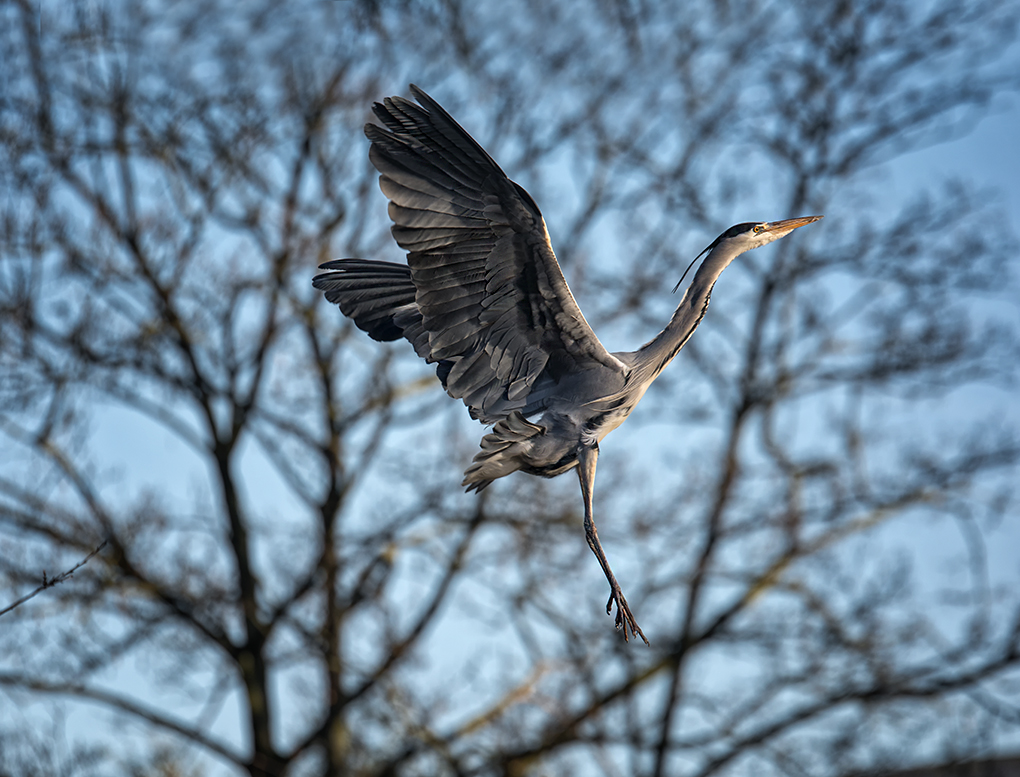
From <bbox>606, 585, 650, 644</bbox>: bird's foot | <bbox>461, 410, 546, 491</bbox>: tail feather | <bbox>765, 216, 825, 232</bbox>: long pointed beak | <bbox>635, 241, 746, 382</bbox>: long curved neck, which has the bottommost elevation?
<bbox>606, 585, 650, 644</bbox>: bird's foot

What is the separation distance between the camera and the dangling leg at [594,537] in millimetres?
2674

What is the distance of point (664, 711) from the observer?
11391 mm

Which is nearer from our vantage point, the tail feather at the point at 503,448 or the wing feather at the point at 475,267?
the wing feather at the point at 475,267

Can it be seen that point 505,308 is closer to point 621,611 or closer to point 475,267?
point 475,267

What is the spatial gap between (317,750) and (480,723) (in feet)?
6.61

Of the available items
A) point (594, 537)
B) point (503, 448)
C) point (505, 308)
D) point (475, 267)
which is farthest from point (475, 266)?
point (594, 537)

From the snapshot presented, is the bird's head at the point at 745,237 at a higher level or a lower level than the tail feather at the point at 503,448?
higher

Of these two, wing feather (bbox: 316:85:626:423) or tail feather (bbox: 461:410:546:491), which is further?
tail feather (bbox: 461:410:546:491)

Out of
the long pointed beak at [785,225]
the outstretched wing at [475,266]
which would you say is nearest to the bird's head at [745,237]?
the long pointed beak at [785,225]

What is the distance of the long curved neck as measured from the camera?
2734mm

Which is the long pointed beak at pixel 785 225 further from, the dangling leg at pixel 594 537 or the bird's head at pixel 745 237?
the dangling leg at pixel 594 537

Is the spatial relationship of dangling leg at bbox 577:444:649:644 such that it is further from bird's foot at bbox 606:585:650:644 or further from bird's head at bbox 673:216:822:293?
bird's head at bbox 673:216:822:293

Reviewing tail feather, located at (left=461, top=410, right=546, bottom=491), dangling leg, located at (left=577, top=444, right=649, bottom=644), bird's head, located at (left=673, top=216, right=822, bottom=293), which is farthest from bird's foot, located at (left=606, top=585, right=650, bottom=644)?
bird's head, located at (left=673, top=216, right=822, bottom=293)

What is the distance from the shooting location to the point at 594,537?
280 cm
